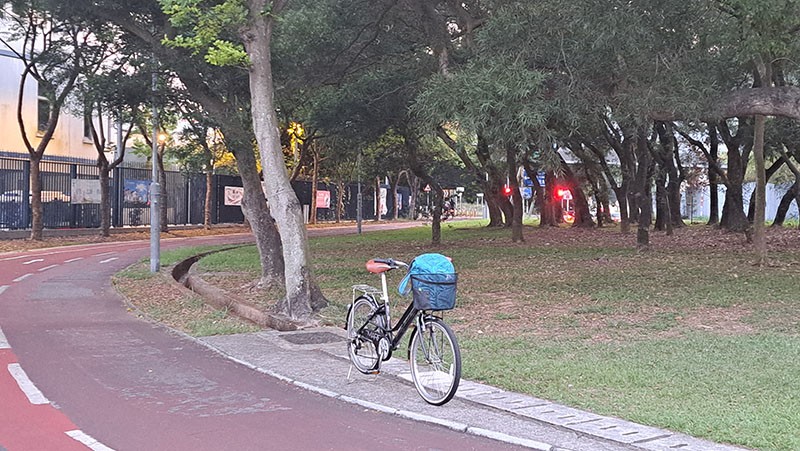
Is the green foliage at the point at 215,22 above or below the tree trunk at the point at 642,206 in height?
above

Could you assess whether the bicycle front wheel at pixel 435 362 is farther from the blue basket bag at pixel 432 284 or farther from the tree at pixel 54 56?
the tree at pixel 54 56

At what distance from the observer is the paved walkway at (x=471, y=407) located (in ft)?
18.8

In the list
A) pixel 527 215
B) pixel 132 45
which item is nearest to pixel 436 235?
pixel 132 45

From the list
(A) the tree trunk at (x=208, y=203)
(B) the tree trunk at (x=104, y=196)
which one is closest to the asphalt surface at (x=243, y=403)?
(B) the tree trunk at (x=104, y=196)

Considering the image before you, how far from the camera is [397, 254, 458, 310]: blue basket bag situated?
6.66 metres

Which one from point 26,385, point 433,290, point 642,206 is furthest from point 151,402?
point 642,206

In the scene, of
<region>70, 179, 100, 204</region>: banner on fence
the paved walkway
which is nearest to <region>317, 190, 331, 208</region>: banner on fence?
<region>70, 179, 100, 204</region>: banner on fence

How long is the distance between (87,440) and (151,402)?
123 cm

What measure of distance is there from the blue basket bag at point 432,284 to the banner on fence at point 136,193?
3167 cm

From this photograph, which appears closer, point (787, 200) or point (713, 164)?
point (713, 164)

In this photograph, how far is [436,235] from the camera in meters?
25.8

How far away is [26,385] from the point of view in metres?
7.60

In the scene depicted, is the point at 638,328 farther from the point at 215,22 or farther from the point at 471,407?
the point at 215,22

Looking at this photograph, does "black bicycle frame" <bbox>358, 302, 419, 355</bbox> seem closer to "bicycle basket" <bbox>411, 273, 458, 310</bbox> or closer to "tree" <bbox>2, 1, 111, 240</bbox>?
"bicycle basket" <bbox>411, 273, 458, 310</bbox>
